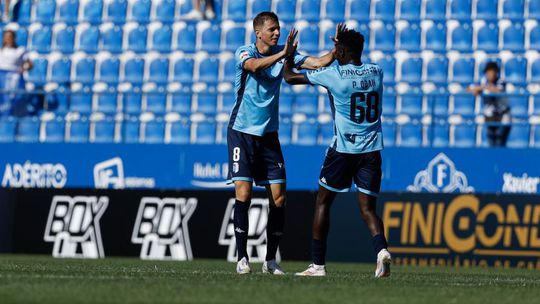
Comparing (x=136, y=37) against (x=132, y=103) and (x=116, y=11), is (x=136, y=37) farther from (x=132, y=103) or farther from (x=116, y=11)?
(x=132, y=103)

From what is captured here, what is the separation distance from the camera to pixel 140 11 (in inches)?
886

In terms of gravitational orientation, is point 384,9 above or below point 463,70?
above

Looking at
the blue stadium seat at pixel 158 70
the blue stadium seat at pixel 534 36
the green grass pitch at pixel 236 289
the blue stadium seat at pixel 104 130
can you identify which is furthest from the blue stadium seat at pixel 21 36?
the green grass pitch at pixel 236 289

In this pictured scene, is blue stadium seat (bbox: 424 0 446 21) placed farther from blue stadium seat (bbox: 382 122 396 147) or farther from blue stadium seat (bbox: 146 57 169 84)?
blue stadium seat (bbox: 146 57 169 84)

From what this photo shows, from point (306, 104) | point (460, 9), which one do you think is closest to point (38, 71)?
point (306, 104)

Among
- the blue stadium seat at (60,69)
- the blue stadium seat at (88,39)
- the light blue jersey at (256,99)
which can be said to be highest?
the blue stadium seat at (88,39)

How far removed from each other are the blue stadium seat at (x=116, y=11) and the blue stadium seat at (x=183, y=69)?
1.90 meters

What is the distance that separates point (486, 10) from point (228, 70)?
444 cm

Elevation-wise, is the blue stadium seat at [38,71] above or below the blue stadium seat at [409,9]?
below

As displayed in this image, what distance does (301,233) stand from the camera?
1636cm

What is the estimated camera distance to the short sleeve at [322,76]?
10.2m

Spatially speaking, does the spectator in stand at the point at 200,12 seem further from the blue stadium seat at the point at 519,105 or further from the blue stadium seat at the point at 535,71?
the blue stadium seat at the point at 519,105

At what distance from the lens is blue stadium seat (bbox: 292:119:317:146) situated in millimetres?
18625

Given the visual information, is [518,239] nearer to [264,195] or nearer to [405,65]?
[264,195]
